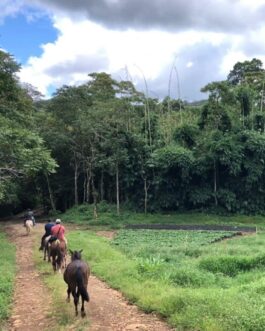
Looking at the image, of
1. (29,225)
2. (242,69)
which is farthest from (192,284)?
(242,69)

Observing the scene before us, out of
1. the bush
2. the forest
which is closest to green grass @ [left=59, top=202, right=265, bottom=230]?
the forest

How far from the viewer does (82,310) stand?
9.51m

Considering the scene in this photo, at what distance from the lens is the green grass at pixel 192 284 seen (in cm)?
793

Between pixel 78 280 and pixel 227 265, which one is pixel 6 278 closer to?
pixel 78 280

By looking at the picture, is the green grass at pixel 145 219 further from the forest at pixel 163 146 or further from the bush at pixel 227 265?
the bush at pixel 227 265

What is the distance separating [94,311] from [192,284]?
2876 mm

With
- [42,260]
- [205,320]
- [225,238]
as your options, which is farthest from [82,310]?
[225,238]

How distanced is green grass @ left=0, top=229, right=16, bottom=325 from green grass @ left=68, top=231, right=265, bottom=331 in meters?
2.73

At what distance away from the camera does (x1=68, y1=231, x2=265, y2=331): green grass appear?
7.93m

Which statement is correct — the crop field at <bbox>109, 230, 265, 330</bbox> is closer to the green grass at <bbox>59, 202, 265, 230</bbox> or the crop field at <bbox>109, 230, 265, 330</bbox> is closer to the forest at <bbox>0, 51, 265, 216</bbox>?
the green grass at <bbox>59, 202, 265, 230</bbox>

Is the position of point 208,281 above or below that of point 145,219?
above

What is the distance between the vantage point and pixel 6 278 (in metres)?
13.8

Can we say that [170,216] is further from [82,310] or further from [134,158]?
[82,310]

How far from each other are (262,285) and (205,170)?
25417 millimetres
